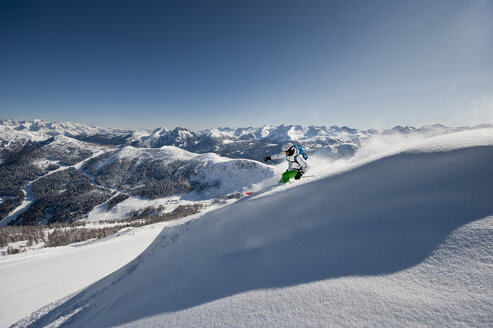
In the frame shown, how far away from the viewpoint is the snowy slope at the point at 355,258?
2.62 metres

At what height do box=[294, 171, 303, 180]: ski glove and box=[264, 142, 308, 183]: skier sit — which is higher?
box=[264, 142, 308, 183]: skier

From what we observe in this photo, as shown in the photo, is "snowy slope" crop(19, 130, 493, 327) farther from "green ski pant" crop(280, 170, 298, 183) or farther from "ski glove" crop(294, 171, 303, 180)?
"green ski pant" crop(280, 170, 298, 183)

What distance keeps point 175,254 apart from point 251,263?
4642 mm

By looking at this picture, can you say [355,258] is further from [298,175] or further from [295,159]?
[295,159]

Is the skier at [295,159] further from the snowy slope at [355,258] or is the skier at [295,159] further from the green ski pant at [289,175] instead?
the snowy slope at [355,258]

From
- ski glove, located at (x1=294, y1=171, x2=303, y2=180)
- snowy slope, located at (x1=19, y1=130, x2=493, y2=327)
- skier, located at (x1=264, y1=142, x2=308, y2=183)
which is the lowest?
snowy slope, located at (x1=19, y1=130, x2=493, y2=327)

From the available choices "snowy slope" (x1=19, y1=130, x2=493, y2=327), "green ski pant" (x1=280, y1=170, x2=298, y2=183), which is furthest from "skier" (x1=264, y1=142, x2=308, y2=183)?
"snowy slope" (x1=19, y1=130, x2=493, y2=327)

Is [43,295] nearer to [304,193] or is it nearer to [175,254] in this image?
[175,254]

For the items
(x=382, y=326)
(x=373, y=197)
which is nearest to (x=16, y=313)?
(x=382, y=326)

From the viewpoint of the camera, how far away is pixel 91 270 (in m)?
16.2

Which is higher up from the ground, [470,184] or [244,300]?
[470,184]

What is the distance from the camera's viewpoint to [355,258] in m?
3.75

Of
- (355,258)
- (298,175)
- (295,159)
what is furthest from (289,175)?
(355,258)

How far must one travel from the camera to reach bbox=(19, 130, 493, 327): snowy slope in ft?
8.59
